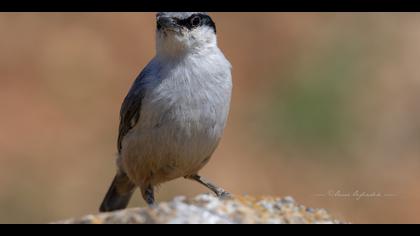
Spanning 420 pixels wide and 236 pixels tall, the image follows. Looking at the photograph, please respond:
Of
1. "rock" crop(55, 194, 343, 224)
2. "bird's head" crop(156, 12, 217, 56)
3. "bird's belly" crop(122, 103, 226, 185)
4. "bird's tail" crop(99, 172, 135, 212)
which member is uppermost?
"bird's head" crop(156, 12, 217, 56)

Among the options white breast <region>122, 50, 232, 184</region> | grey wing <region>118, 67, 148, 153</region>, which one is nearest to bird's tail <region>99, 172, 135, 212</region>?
grey wing <region>118, 67, 148, 153</region>

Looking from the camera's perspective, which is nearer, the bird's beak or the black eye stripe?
the bird's beak

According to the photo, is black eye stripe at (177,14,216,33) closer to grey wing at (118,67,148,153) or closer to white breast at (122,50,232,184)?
white breast at (122,50,232,184)

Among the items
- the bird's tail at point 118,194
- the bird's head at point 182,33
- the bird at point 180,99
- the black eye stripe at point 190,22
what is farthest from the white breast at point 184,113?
the bird's tail at point 118,194

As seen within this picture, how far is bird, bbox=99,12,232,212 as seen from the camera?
779cm

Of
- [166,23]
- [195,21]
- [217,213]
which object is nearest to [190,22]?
[195,21]

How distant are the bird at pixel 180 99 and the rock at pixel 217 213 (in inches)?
78.0

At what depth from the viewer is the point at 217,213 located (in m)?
5.22

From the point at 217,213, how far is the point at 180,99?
268 centimetres

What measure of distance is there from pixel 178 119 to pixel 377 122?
25.1 ft

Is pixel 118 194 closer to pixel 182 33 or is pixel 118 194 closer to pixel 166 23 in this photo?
pixel 182 33

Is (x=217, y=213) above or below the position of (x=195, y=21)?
below

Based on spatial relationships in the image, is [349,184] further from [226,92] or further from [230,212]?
[230,212]
